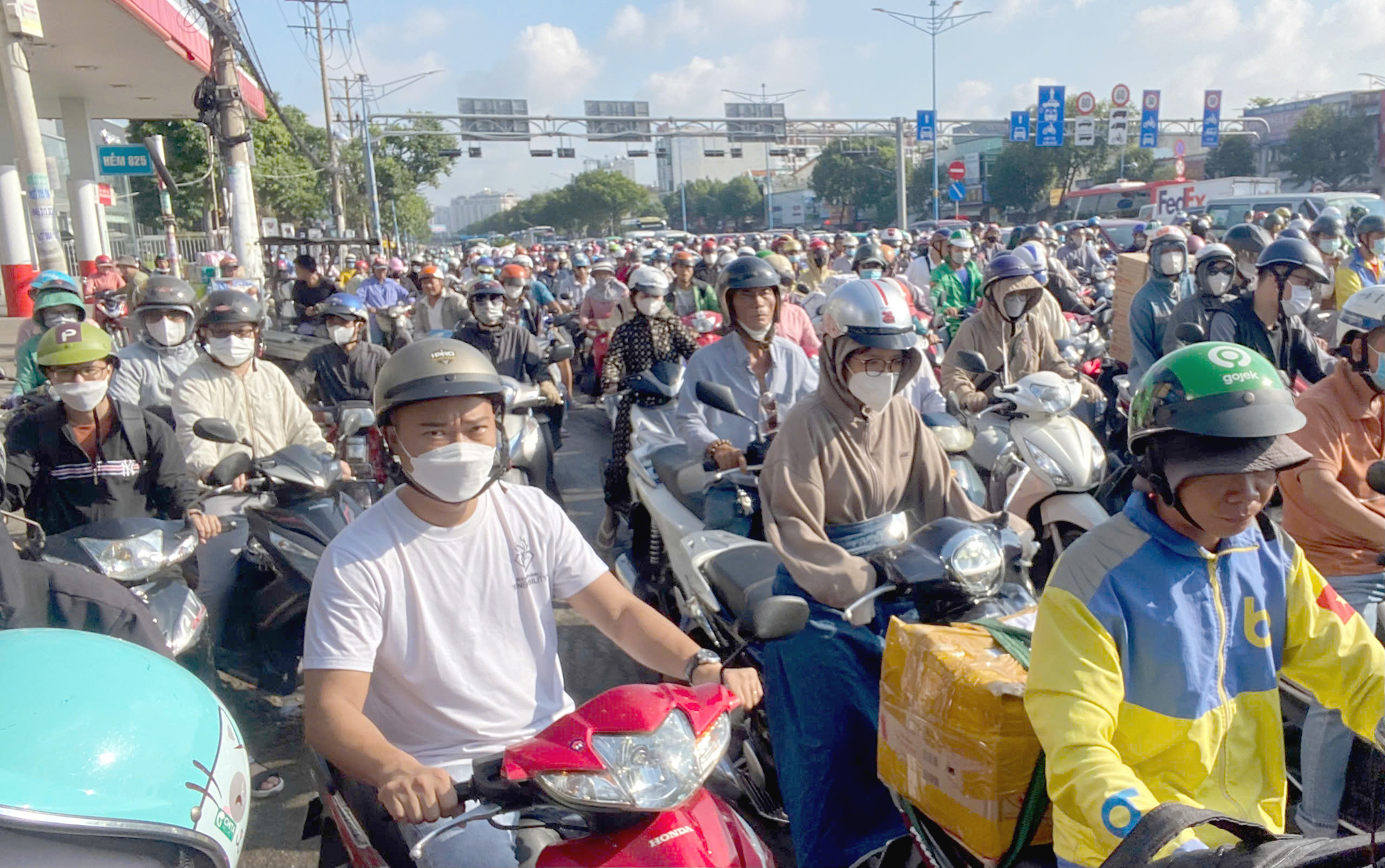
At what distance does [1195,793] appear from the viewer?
1.98 metres

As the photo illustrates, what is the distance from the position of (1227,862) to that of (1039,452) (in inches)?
142

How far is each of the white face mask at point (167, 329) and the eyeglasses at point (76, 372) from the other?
189 centimetres

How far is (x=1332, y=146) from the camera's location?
169 feet

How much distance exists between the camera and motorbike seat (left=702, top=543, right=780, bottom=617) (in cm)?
325

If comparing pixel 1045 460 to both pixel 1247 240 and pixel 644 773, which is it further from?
pixel 1247 240

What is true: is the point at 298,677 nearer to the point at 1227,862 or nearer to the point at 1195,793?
the point at 1195,793

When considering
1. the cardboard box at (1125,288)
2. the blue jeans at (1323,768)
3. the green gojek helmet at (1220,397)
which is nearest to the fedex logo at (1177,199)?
the cardboard box at (1125,288)

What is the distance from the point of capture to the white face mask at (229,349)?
5180 millimetres

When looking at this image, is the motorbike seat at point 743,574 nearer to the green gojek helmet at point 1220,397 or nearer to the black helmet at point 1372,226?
the green gojek helmet at point 1220,397

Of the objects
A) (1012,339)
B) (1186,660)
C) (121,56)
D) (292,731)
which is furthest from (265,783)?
(121,56)

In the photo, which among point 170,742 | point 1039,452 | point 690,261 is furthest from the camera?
point 690,261

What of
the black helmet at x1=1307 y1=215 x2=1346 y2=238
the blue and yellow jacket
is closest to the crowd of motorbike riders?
the blue and yellow jacket

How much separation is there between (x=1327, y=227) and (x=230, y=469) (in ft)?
33.1

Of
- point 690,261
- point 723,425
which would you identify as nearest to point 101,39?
point 690,261
